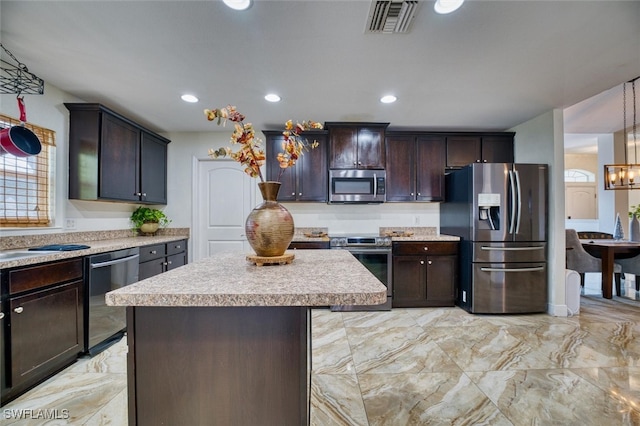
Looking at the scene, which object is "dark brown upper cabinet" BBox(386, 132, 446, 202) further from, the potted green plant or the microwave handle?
the potted green plant

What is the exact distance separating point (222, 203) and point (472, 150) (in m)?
3.64

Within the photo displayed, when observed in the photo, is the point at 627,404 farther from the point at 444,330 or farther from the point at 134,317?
the point at 134,317

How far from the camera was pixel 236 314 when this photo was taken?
3.51 ft

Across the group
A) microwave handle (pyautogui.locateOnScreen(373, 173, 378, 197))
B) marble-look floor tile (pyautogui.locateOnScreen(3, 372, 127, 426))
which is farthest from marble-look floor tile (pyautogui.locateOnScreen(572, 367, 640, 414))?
marble-look floor tile (pyautogui.locateOnScreen(3, 372, 127, 426))

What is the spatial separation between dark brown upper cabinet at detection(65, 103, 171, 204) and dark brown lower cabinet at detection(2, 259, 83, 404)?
95cm

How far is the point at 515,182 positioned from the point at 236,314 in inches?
137

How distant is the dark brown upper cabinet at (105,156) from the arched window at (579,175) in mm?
9202

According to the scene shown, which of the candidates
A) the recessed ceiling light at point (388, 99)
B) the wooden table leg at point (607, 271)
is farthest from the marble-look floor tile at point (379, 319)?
the wooden table leg at point (607, 271)

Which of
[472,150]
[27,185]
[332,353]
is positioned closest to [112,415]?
[332,353]

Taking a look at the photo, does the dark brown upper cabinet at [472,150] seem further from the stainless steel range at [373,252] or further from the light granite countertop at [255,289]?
the light granite countertop at [255,289]

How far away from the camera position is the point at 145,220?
12.5 feet

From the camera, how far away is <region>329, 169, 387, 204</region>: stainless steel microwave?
3820 millimetres

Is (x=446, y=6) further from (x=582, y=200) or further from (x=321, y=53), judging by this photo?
(x=582, y=200)

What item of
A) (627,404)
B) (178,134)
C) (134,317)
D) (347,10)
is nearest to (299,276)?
(134,317)
